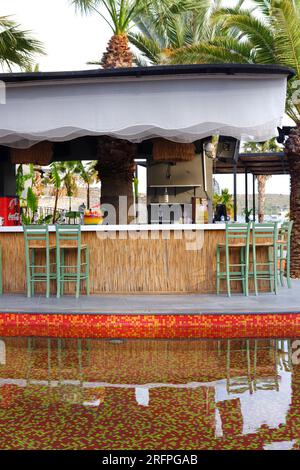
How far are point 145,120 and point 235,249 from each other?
2.34 m

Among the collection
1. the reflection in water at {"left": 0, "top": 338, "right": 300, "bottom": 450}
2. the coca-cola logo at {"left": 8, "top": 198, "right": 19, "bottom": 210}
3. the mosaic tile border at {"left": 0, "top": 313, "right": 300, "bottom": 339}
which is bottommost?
the reflection in water at {"left": 0, "top": 338, "right": 300, "bottom": 450}

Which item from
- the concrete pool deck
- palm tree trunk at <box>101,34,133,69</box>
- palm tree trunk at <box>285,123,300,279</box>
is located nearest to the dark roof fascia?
the concrete pool deck

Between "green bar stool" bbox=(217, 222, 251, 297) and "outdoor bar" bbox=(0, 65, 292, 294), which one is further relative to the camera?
"green bar stool" bbox=(217, 222, 251, 297)

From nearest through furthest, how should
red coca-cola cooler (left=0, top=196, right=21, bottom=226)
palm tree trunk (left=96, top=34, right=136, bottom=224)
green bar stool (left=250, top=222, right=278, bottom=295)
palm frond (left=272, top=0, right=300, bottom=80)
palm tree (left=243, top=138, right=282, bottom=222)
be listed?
1. green bar stool (left=250, top=222, right=278, bottom=295)
2. palm frond (left=272, top=0, right=300, bottom=80)
3. red coca-cola cooler (left=0, top=196, right=21, bottom=226)
4. palm tree trunk (left=96, top=34, right=136, bottom=224)
5. palm tree (left=243, top=138, right=282, bottom=222)

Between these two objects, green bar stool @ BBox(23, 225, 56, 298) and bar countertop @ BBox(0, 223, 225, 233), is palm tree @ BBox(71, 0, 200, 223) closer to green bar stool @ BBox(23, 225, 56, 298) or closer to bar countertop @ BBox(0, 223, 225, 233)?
bar countertop @ BBox(0, 223, 225, 233)

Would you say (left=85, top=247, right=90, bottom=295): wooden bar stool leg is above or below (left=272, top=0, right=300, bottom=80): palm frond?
below

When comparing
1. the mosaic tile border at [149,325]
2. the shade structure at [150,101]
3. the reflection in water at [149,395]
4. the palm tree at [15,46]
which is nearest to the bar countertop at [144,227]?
the shade structure at [150,101]

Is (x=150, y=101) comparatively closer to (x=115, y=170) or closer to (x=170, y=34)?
(x=115, y=170)

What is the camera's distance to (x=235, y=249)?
9.42 meters

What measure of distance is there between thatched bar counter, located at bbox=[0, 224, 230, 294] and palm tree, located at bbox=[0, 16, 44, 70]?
6.47m

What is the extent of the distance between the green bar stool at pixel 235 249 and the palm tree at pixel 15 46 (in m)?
7.71

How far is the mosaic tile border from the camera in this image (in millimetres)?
7395

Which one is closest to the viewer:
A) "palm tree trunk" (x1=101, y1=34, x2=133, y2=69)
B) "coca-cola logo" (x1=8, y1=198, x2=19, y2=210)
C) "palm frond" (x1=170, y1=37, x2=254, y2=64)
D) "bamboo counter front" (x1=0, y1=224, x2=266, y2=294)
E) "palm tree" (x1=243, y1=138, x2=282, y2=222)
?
"bamboo counter front" (x1=0, y1=224, x2=266, y2=294)
